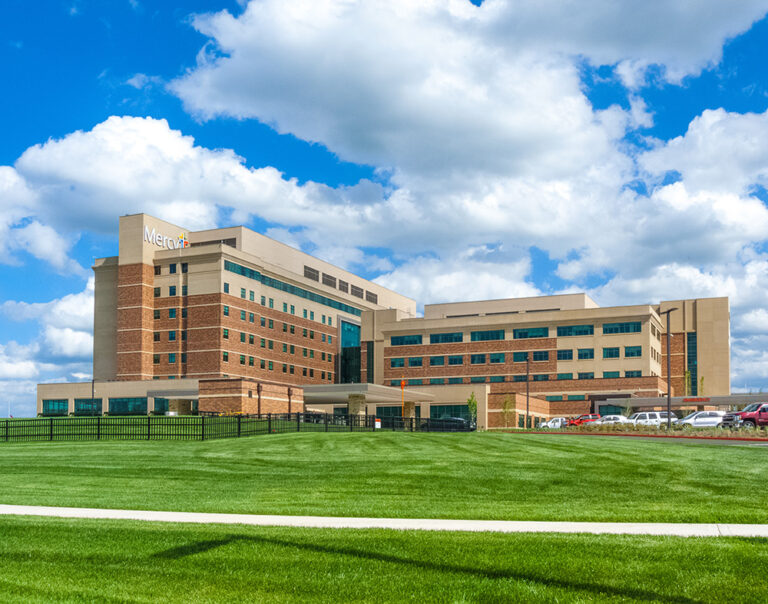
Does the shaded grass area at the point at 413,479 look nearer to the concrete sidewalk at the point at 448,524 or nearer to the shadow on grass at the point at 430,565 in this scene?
the concrete sidewalk at the point at 448,524

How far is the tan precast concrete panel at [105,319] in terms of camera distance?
336 feet

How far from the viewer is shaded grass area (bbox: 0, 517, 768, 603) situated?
312 inches

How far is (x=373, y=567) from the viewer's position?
8938 mm

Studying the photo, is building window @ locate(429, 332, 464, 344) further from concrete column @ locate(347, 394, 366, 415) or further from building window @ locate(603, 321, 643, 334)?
concrete column @ locate(347, 394, 366, 415)

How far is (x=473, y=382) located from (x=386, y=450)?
75950 mm

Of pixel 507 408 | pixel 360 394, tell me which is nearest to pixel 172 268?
pixel 360 394

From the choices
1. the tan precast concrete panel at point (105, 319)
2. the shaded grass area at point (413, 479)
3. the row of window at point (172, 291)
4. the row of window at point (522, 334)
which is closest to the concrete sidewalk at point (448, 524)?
the shaded grass area at point (413, 479)

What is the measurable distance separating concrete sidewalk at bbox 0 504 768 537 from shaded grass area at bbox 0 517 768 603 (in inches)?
26.4

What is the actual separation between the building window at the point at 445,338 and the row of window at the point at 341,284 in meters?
23.5

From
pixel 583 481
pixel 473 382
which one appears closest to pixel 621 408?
pixel 473 382

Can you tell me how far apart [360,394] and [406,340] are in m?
23.4

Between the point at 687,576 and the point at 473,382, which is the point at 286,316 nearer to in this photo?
the point at 473,382

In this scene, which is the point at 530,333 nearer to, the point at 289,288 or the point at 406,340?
the point at 406,340

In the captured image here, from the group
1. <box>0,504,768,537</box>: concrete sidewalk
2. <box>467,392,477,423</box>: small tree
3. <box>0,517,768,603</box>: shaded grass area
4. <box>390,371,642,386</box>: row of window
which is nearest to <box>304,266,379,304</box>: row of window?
<box>390,371,642,386</box>: row of window
